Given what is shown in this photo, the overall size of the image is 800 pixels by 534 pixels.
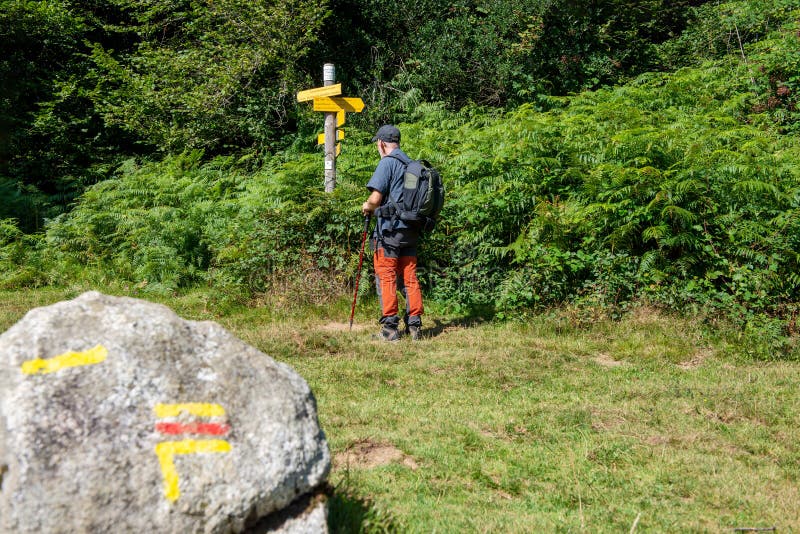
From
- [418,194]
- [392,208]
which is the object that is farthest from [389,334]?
[418,194]

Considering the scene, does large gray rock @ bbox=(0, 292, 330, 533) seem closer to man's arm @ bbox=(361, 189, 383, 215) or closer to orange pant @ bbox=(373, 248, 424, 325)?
orange pant @ bbox=(373, 248, 424, 325)

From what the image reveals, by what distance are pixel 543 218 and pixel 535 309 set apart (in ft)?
3.53

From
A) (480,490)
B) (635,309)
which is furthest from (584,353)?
(480,490)

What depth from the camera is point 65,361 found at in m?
2.73

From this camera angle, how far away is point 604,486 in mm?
4516

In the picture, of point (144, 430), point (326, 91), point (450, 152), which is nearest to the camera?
point (144, 430)

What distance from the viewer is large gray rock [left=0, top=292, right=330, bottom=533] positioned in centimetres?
247

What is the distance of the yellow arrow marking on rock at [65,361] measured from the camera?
2658 mm

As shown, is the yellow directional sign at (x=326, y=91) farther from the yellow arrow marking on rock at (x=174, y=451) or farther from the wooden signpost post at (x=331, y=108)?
the yellow arrow marking on rock at (x=174, y=451)

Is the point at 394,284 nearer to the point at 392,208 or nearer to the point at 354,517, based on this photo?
the point at 392,208

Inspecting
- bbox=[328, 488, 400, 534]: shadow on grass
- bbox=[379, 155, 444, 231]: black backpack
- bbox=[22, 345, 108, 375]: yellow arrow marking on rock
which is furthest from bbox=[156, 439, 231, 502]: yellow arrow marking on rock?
bbox=[379, 155, 444, 231]: black backpack

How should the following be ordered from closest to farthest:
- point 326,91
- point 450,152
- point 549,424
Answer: point 549,424 → point 326,91 → point 450,152

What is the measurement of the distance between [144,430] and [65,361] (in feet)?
1.31

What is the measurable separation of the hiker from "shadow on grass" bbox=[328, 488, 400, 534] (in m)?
4.19
